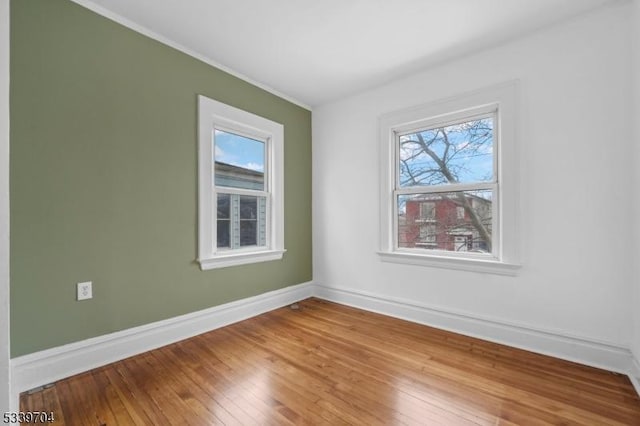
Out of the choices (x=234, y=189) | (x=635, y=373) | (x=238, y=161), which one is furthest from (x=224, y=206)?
(x=635, y=373)

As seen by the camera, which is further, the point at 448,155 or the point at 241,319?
the point at 241,319

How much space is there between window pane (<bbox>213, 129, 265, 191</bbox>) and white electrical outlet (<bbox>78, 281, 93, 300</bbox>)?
125cm

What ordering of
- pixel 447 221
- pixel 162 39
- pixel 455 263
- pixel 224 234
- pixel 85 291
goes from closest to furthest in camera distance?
pixel 85 291, pixel 162 39, pixel 455 263, pixel 447 221, pixel 224 234

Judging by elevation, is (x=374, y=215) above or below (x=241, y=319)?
above

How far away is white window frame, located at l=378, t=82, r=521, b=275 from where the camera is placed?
2.26 metres

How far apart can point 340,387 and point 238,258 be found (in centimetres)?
155

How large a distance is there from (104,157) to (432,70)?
2.85 metres

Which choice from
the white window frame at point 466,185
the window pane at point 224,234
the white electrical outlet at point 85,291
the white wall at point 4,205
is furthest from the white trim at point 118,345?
Answer: the white window frame at point 466,185

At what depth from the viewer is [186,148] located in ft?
8.03

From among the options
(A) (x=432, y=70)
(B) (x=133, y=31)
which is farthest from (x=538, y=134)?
(B) (x=133, y=31)

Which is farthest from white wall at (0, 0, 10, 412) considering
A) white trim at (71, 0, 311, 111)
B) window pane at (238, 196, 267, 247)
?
window pane at (238, 196, 267, 247)

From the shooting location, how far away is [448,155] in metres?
2.71

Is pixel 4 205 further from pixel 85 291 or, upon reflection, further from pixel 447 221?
pixel 447 221

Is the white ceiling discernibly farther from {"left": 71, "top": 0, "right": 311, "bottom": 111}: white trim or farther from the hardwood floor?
the hardwood floor
